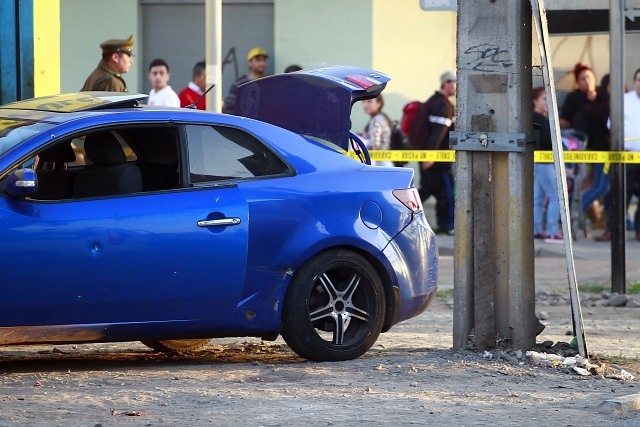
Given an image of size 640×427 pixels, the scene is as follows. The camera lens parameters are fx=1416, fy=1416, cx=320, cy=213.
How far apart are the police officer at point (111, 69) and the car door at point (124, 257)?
16.0 feet

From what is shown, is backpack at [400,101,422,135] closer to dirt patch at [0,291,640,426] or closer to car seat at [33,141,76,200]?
dirt patch at [0,291,640,426]

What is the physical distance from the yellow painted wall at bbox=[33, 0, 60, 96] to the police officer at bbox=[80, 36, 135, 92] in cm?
43

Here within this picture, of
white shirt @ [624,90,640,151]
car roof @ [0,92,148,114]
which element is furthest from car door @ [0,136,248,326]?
white shirt @ [624,90,640,151]

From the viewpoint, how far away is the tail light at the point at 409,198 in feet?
27.6

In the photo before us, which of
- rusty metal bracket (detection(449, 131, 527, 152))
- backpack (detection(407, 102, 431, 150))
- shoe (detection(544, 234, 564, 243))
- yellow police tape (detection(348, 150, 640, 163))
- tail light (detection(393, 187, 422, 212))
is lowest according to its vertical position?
shoe (detection(544, 234, 564, 243))

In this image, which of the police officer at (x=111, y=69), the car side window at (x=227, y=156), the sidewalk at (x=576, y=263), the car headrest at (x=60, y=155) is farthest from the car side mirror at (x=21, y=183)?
the sidewalk at (x=576, y=263)

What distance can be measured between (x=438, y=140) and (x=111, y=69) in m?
5.93

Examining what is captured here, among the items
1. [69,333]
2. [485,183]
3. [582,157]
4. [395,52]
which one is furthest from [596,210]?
[69,333]

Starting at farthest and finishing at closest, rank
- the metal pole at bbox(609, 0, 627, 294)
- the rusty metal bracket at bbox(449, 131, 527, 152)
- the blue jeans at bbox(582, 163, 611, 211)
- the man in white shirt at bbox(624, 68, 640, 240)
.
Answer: the blue jeans at bbox(582, 163, 611, 211), the man in white shirt at bbox(624, 68, 640, 240), the metal pole at bbox(609, 0, 627, 294), the rusty metal bracket at bbox(449, 131, 527, 152)

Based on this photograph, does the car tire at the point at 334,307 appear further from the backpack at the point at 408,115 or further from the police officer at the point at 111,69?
the backpack at the point at 408,115

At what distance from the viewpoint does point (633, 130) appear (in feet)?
51.5

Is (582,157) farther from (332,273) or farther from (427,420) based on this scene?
(427,420)

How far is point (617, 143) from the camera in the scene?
12.3m

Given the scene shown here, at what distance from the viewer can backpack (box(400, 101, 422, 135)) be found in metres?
17.9
